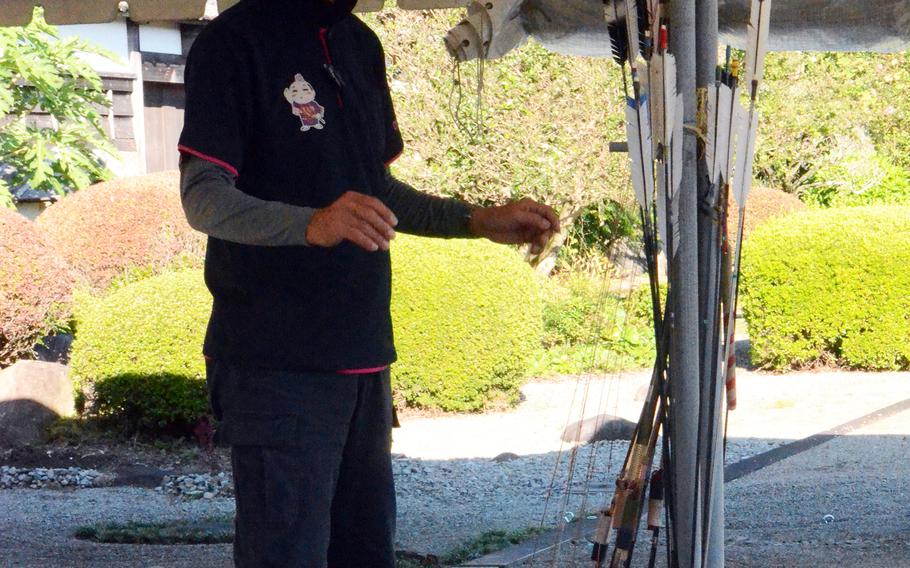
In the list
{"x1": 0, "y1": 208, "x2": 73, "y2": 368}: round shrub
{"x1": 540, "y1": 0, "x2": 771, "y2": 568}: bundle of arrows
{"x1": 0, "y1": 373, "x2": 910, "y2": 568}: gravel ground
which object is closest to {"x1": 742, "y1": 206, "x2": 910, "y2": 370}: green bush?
{"x1": 0, "y1": 373, "x2": 910, "y2": 568}: gravel ground

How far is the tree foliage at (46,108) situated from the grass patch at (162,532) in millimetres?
5393

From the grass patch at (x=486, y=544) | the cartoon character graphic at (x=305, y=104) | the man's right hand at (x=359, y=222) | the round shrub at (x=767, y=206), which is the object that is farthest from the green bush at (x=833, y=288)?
the man's right hand at (x=359, y=222)

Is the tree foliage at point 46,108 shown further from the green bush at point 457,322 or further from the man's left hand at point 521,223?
the man's left hand at point 521,223

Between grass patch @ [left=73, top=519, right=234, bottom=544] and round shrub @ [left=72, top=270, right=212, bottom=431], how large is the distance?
173 cm

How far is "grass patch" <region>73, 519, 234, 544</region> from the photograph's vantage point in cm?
526

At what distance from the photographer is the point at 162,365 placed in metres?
7.25

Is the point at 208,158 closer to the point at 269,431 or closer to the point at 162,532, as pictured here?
the point at 269,431

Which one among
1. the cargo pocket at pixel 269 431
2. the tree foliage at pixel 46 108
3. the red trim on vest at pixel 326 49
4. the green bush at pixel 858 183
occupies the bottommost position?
the cargo pocket at pixel 269 431

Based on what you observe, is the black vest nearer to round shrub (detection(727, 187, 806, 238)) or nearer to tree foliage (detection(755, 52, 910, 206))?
round shrub (detection(727, 187, 806, 238))

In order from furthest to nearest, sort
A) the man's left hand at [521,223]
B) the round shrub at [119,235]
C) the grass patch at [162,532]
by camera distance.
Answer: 1. the round shrub at [119,235]
2. the grass patch at [162,532]
3. the man's left hand at [521,223]

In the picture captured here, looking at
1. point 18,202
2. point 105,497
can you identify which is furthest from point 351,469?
point 18,202

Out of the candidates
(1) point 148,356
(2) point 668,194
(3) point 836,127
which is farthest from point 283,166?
(3) point 836,127

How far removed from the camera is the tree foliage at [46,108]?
Result: 1030 centimetres

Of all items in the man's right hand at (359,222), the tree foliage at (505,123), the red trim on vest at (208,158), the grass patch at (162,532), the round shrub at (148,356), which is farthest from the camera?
the tree foliage at (505,123)
